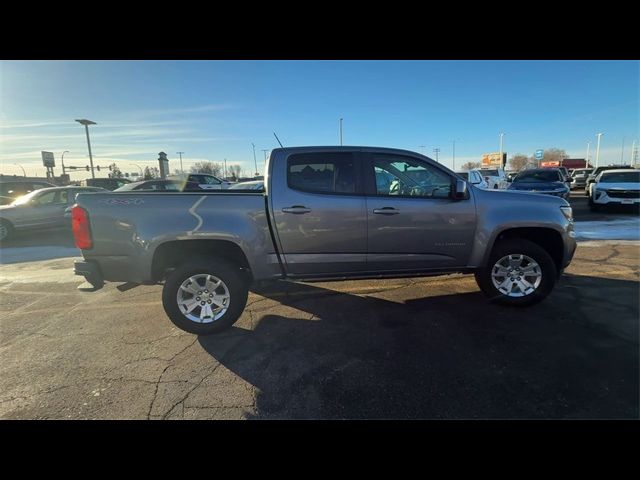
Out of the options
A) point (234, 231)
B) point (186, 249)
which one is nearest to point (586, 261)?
point (234, 231)

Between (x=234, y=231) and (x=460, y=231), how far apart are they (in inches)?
104

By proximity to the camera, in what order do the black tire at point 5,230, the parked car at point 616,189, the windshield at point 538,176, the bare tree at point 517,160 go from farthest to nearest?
the bare tree at point 517,160, the windshield at point 538,176, the parked car at point 616,189, the black tire at point 5,230

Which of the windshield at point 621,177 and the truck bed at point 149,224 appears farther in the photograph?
the windshield at point 621,177

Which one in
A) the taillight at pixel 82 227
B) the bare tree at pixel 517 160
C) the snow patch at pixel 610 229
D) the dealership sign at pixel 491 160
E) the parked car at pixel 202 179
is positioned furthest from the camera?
the bare tree at pixel 517 160

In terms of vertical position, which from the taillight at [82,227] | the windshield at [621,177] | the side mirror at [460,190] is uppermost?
the windshield at [621,177]

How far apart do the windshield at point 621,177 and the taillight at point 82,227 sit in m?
17.4

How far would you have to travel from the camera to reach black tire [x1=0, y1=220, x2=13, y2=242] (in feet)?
32.7

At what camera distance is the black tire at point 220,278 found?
3537mm

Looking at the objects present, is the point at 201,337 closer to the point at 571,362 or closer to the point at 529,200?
the point at 571,362

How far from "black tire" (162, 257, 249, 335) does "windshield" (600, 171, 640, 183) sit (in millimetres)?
16165

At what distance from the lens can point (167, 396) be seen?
270 centimetres

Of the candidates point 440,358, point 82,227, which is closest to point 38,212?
point 82,227

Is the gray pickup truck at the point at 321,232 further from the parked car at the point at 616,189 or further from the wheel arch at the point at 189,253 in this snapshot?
the parked car at the point at 616,189

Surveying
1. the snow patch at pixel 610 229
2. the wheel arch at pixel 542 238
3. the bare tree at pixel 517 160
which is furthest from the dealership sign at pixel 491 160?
the wheel arch at pixel 542 238
